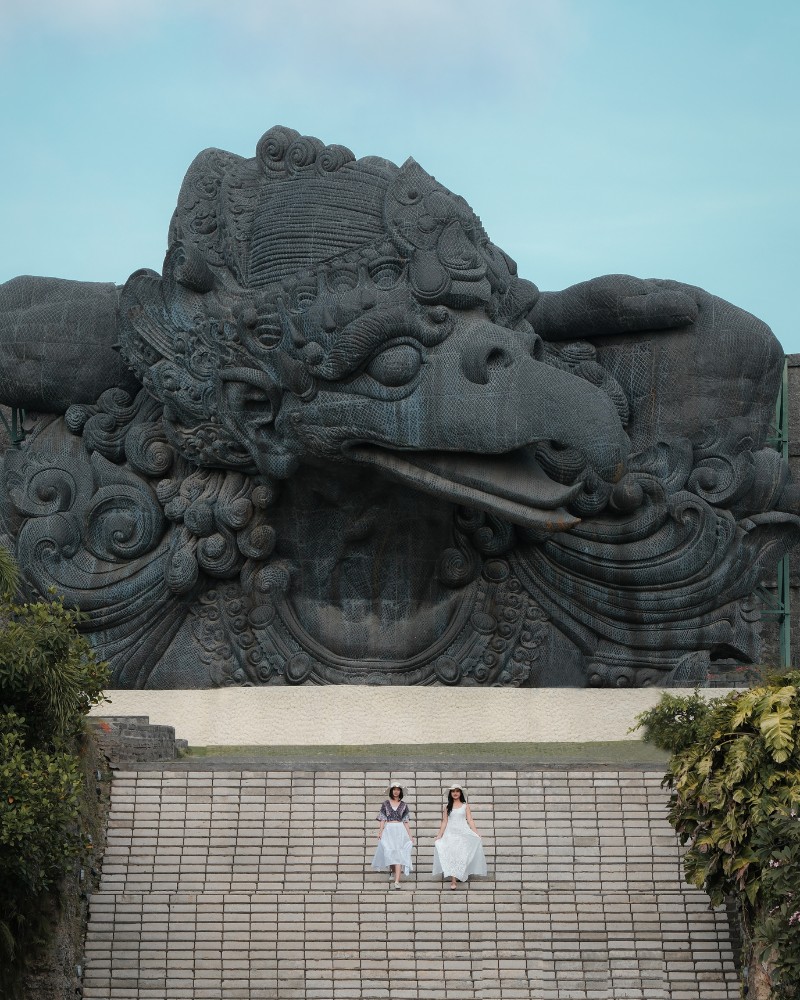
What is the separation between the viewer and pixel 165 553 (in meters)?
20.0

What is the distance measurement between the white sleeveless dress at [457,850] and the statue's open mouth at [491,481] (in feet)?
16.8

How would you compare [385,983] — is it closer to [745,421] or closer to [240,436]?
[240,436]

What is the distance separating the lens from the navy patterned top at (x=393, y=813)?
1410 cm

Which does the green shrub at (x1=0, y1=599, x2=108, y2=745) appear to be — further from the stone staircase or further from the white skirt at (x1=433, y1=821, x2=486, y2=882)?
the white skirt at (x1=433, y1=821, x2=486, y2=882)

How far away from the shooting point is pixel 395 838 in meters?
14.1

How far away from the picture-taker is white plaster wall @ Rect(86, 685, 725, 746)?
61.5 feet

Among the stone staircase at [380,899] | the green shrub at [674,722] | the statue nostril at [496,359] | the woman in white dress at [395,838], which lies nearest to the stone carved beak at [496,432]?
the statue nostril at [496,359]

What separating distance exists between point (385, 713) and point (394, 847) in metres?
5.01

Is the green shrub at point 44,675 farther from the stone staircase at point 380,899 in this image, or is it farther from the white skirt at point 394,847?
the white skirt at point 394,847

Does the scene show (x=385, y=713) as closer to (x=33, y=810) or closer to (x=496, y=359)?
(x=496, y=359)

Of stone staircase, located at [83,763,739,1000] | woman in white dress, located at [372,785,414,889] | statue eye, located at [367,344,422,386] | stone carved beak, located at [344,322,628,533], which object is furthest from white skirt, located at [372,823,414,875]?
statue eye, located at [367,344,422,386]

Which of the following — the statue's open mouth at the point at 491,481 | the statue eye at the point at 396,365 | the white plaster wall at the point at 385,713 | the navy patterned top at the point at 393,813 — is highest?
the statue eye at the point at 396,365

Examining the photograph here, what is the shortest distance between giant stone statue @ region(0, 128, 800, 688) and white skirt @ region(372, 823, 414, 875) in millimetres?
5207

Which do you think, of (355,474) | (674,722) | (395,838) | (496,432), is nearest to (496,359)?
(496,432)
